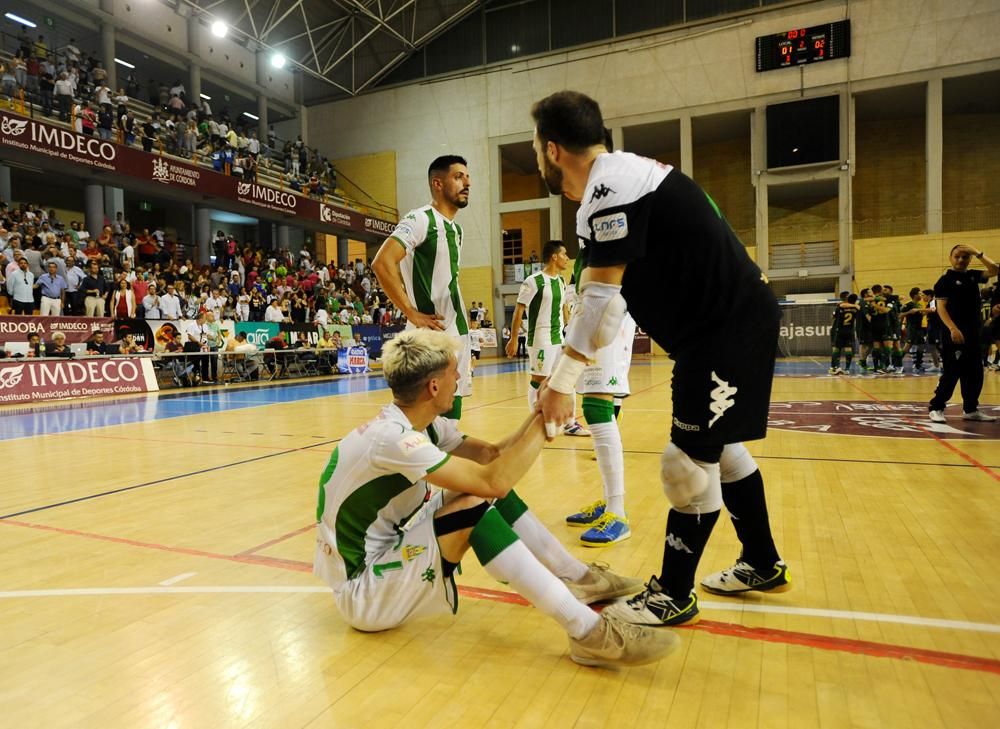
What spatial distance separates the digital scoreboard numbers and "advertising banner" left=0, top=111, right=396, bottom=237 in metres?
16.8

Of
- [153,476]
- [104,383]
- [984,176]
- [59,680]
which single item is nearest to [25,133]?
[104,383]

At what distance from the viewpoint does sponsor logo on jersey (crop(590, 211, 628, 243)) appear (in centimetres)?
183

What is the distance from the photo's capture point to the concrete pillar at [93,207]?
17844mm

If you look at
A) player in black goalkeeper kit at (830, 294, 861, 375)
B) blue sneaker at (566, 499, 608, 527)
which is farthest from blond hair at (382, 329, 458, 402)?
player in black goalkeeper kit at (830, 294, 861, 375)

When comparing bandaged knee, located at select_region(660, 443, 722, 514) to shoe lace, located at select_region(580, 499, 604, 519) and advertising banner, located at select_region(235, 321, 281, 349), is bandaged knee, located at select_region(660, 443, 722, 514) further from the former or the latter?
advertising banner, located at select_region(235, 321, 281, 349)

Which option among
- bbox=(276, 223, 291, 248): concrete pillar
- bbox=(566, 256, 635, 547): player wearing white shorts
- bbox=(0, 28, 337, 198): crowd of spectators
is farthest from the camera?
bbox=(276, 223, 291, 248): concrete pillar

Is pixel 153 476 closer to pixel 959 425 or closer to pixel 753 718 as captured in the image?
pixel 753 718

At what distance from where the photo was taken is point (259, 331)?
663 inches

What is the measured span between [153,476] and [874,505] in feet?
16.5

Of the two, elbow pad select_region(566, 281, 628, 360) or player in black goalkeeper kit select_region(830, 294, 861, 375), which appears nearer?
elbow pad select_region(566, 281, 628, 360)

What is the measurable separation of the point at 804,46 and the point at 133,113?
23.4 meters

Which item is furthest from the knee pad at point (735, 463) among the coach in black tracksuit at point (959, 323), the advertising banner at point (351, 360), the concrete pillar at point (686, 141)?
the concrete pillar at point (686, 141)

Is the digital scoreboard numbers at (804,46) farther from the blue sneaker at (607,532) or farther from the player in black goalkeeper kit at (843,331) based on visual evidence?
the blue sneaker at (607,532)

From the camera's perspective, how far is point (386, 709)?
1.69 m
